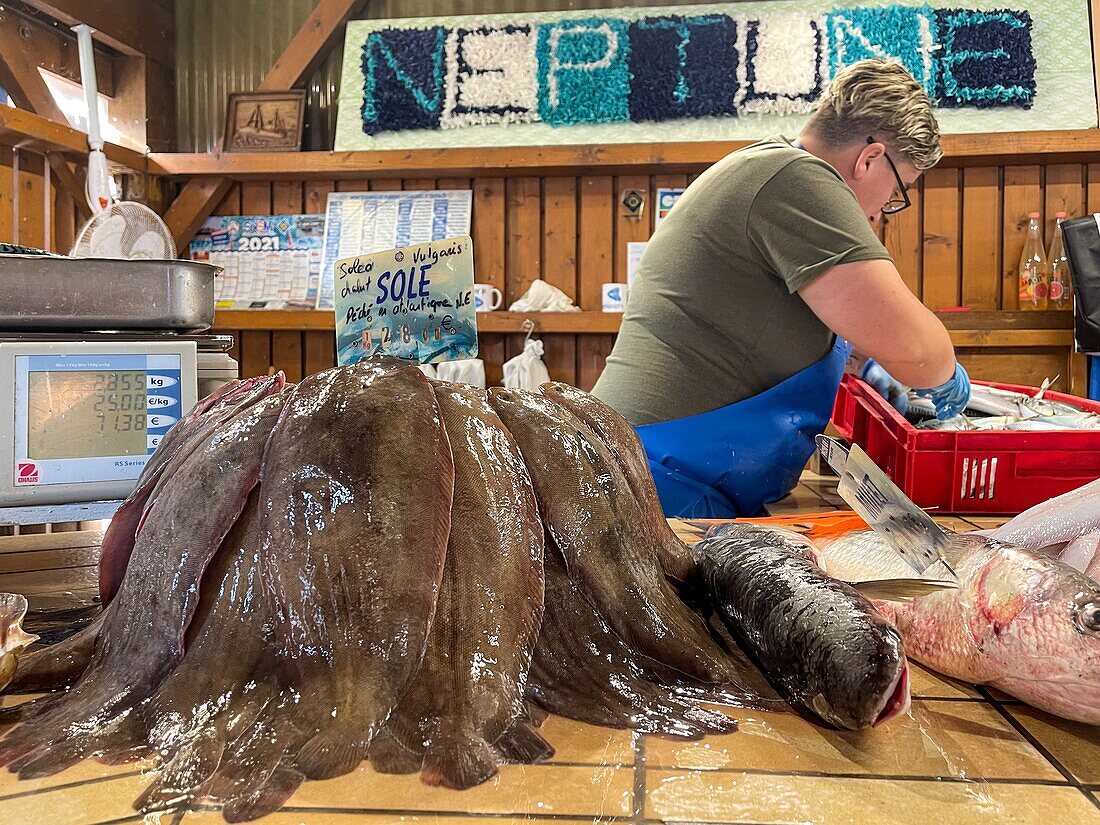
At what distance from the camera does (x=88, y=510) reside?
147 centimetres

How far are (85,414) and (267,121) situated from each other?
310cm

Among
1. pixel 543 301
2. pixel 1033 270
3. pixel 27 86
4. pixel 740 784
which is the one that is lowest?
pixel 740 784

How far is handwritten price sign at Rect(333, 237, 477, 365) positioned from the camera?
97 cm

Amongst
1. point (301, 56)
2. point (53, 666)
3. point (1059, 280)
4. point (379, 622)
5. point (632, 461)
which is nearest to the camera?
point (379, 622)

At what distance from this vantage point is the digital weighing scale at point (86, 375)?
1437mm

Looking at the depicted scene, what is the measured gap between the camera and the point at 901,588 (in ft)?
2.78

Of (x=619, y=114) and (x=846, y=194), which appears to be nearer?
(x=846, y=194)

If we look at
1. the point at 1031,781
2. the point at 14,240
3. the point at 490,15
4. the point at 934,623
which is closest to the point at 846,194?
the point at 934,623

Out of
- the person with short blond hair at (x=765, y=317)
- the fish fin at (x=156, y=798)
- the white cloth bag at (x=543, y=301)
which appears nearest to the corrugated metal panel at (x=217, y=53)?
the white cloth bag at (x=543, y=301)

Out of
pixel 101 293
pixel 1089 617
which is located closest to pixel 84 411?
pixel 101 293

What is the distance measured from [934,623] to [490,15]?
3762 millimetres

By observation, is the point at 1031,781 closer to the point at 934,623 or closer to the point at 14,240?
the point at 934,623

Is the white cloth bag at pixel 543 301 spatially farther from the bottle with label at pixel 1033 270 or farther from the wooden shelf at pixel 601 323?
the bottle with label at pixel 1033 270

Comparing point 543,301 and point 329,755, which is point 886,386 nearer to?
point 543,301
